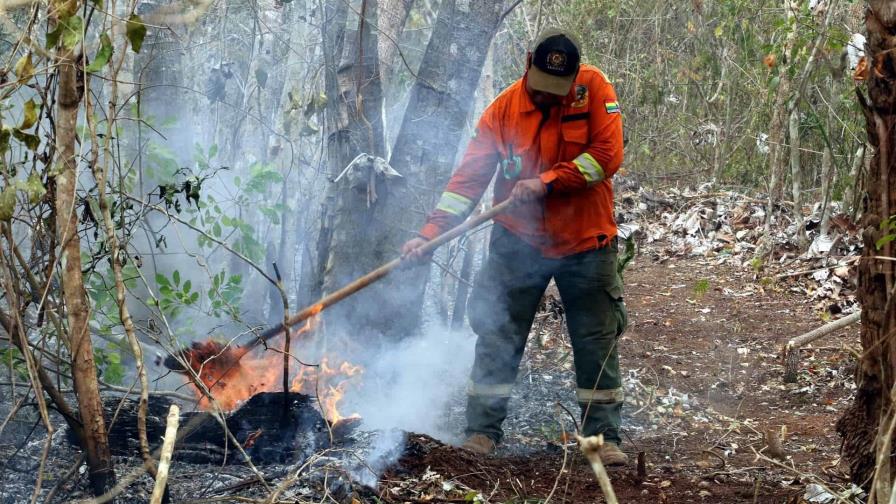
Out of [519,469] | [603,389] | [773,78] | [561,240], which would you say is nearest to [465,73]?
[561,240]

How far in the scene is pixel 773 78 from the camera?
8.99m

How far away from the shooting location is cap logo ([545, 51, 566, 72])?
4551 mm

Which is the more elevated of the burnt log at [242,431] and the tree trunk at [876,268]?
the tree trunk at [876,268]

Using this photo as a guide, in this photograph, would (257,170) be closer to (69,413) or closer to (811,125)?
(69,413)

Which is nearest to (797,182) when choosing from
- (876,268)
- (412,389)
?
(412,389)

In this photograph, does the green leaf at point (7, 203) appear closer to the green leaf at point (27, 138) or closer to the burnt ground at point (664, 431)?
the green leaf at point (27, 138)

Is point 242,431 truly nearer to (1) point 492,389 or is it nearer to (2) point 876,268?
(1) point 492,389

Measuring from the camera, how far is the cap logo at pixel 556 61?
4.55 m

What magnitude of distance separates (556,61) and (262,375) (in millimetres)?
2580

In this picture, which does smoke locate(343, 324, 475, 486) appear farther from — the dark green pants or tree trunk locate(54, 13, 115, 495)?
tree trunk locate(54, 13, 115, 495)

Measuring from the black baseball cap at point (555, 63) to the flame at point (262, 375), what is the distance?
169 centimetres

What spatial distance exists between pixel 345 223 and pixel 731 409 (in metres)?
2.97

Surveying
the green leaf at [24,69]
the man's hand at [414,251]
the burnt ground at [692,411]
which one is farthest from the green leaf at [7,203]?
the man's hand at [414,251]

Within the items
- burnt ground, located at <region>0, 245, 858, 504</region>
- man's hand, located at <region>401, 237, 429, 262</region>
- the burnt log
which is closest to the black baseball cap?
man's hand, located at <region>401, 237, 429, 262</region>
